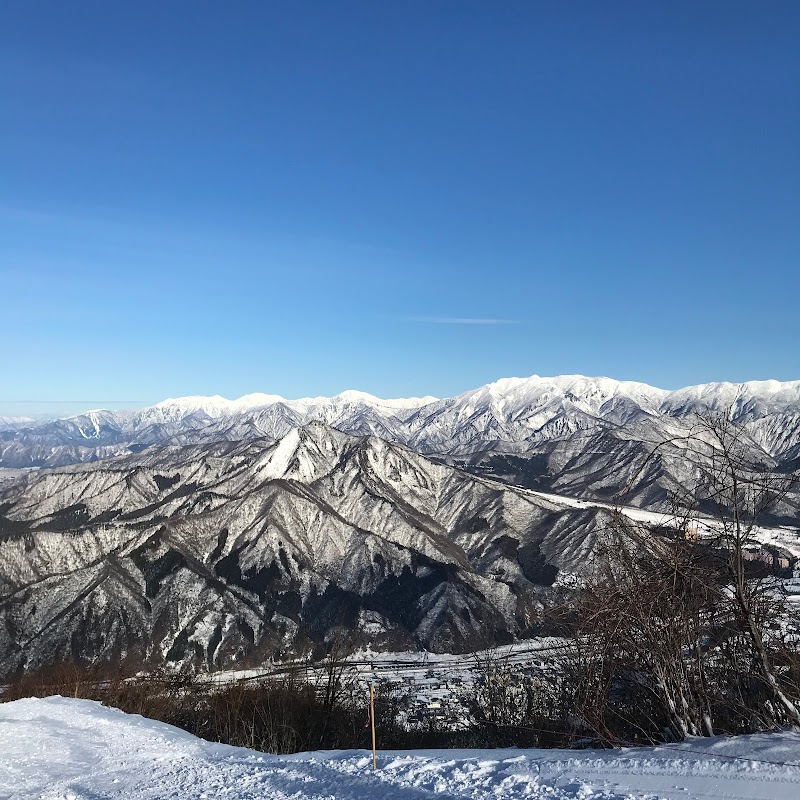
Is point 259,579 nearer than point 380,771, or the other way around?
point 380,771

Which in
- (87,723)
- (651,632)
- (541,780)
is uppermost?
(651,632)

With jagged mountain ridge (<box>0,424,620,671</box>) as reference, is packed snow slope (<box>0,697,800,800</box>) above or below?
above

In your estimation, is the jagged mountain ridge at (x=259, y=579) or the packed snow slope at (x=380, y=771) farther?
the jagged mountain ridge at (x=259, y=579)

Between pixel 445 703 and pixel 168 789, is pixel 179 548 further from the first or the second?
pixel 168 789

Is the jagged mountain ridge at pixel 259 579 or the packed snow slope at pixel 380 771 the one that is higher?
the packed snow slope at pixel 380 771

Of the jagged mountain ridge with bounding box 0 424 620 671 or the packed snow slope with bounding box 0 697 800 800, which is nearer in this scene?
the packed snow slope with bounding box 0 697 800 800

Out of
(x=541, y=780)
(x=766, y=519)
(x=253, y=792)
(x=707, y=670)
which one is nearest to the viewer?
(x=541, y=780)

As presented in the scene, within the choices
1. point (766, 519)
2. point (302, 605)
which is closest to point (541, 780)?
point (302, 605)

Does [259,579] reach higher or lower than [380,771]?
lower
